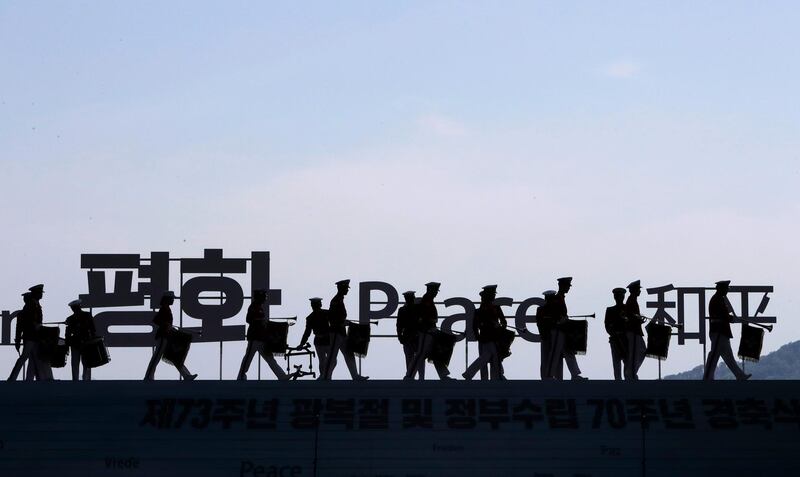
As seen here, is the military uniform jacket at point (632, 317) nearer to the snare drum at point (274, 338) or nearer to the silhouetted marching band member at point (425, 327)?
the silhouetted marching band member at point (425, 327)

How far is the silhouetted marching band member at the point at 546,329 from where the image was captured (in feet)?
97.4

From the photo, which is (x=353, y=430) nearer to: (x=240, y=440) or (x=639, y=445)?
(x=240, y=440)

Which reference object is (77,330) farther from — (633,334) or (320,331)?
(633,334)

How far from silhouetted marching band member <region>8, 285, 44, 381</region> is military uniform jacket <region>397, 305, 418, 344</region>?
6.67m

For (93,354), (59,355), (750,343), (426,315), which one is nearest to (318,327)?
(426,315)

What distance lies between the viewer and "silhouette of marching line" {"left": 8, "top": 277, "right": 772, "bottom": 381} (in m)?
29.5

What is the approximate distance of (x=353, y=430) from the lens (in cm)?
2653

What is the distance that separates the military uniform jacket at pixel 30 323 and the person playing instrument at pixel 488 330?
798 centimetres

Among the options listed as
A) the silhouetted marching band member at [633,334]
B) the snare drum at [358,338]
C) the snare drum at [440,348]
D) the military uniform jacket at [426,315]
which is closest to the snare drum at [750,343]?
the silhouetted marching band member at [633,334]

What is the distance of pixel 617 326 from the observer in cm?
2969

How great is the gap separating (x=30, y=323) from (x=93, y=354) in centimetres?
140

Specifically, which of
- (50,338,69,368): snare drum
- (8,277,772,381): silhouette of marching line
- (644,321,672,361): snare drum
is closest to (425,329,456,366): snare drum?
(8,277,772,381): silhouette of marching line

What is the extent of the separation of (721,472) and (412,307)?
22.3ft

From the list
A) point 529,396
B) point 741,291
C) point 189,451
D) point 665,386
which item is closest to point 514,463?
point 529,396
